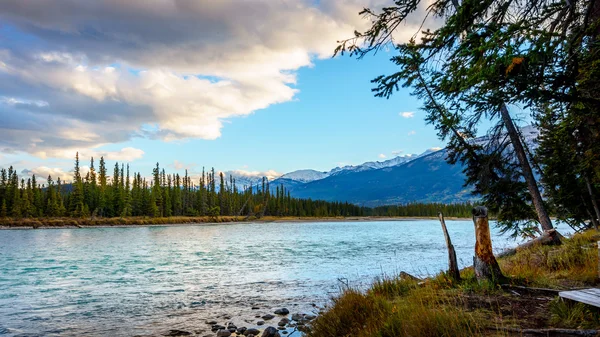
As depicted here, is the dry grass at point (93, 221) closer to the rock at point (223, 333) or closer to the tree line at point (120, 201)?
the tree line at point (120, 201)

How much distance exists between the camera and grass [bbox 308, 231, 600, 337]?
5.60 metres

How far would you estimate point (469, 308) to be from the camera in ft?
23.3

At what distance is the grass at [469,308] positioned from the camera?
18.4 feet

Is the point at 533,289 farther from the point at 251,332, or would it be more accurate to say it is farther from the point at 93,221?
the point at 93,221

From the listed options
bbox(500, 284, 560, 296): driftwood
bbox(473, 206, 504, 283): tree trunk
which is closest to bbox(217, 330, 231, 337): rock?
bbox(473, 206, 504, 283): tree trunk

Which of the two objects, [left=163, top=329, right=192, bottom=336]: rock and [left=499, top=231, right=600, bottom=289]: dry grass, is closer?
[left=499, top=231, right=600, bottom=289]: dry grass

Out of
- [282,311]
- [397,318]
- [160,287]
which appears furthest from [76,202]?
[397,318]

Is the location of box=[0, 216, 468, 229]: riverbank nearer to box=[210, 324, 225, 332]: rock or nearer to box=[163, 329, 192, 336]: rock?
box=[163, 329, 192, 336]: rock

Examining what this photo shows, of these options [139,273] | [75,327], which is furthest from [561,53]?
[139,273]

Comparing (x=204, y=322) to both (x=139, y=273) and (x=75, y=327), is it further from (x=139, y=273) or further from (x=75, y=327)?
(x=139, y=273)

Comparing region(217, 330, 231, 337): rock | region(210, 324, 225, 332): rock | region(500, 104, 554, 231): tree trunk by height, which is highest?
region(500, 104, 554, 231): tree trunk

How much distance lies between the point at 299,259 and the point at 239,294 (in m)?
12.2

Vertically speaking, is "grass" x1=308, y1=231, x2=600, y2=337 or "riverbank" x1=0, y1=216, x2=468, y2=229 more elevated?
"grass" x1=308, y1=231, x2=600, y2=337

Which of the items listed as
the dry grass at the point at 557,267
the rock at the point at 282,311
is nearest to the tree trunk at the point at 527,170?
the dry grass at the point at 557,267
